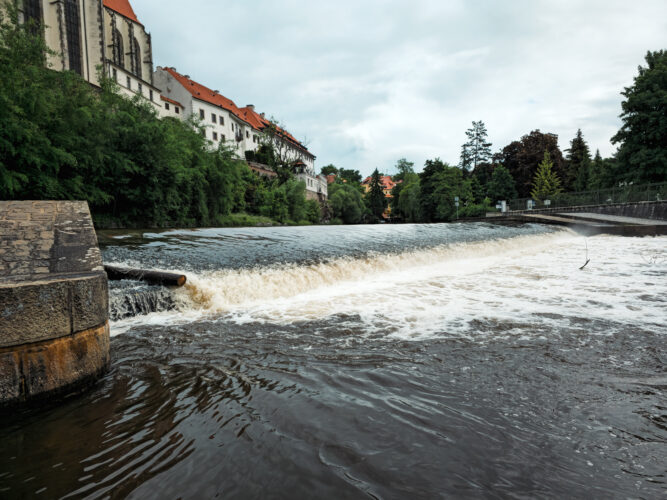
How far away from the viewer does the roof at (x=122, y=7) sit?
46812 millimetres

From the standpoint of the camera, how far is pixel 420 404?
2805mm

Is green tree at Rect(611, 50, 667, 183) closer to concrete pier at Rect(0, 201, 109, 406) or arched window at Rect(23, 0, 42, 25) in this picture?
concrete pier at Rect(0, 201, 109, 406)

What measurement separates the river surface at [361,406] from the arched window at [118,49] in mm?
51673

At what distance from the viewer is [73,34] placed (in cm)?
3884

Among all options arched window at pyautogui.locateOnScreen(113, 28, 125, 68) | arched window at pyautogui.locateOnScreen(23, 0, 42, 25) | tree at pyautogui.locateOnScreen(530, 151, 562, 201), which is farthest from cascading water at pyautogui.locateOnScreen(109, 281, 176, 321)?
tree at pyautogui.locateOnScreen(530, 151, 562, 201)

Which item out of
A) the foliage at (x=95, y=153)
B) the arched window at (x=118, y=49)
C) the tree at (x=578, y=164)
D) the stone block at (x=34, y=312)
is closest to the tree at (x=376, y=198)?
the tree at (x=578, y=164)

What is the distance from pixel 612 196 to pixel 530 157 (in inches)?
1400

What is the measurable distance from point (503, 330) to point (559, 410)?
2.10 m

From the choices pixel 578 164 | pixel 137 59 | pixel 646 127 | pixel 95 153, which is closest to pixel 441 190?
pixel 578 164

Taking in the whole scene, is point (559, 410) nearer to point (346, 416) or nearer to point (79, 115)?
point (346, 416)

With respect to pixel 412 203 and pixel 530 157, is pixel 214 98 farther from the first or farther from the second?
pixel 530 157

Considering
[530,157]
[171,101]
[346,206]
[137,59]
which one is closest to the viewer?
[137,59]

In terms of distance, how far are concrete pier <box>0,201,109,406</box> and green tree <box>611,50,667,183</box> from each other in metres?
42.2

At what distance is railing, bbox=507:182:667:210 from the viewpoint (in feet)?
84.2
